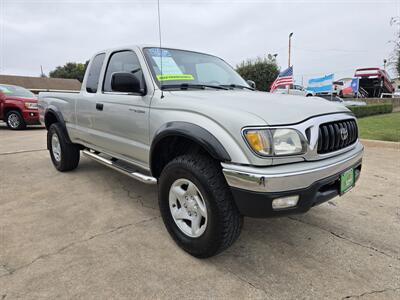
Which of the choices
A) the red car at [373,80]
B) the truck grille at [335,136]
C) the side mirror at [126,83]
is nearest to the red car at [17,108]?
the side mirror at [126,83]

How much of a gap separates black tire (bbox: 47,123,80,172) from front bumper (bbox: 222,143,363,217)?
3.40m

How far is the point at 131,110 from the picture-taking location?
301 cm

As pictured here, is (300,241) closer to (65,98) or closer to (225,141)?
(225,141)

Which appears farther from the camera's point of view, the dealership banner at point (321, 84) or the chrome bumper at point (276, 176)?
the dealership banner at point (321, 84)

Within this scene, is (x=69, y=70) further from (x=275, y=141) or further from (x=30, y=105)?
(x=275, y=141)

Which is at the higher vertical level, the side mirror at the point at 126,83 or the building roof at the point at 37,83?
the building roof at the point at 37,83

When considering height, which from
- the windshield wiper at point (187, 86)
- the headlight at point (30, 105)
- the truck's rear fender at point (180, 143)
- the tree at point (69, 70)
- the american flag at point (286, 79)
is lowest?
the truck's rear fender at point (180, 143)

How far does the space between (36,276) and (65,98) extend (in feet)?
9.67

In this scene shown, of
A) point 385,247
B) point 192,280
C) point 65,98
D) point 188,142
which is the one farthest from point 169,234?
point 65,98

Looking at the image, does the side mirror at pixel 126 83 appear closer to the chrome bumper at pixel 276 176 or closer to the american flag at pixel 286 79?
the chrome bumper at pixel 276 176

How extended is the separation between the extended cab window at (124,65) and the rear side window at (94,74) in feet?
0.80

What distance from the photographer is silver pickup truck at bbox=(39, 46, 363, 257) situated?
1.98m

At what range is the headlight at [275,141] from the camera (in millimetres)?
1963

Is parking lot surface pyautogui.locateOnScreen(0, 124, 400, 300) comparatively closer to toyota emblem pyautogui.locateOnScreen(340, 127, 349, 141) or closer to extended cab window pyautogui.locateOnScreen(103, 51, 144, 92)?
toyota emblem pyautogui.locateOnScreen(340, 127, 349, 141)
